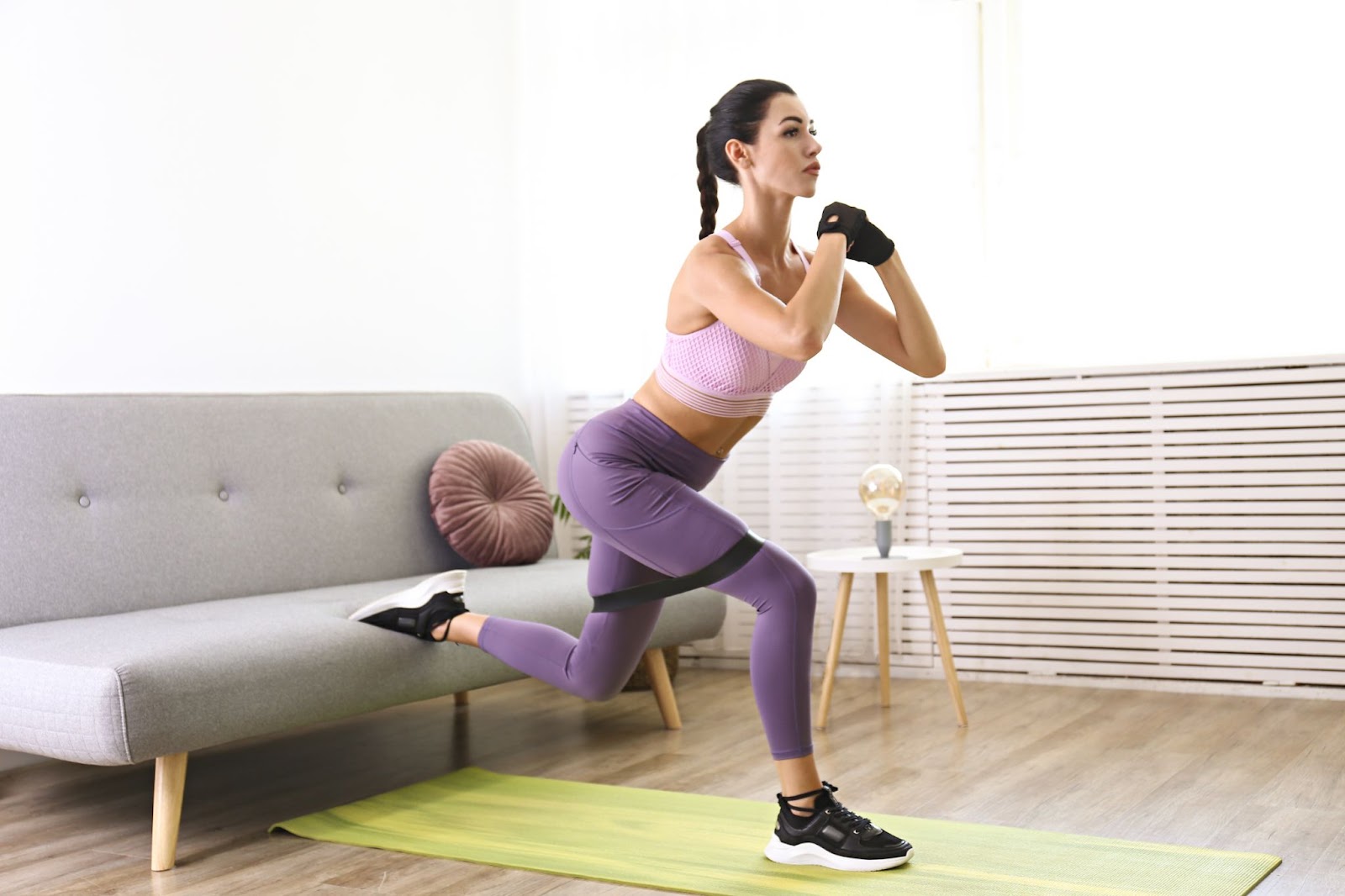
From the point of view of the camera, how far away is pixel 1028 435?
3.97 m

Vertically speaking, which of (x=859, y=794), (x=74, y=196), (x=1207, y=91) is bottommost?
(x=859, y=794)

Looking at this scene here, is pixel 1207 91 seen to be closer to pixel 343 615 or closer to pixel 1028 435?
pixel 1028 435

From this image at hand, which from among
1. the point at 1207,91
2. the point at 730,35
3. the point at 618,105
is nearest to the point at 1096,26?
the point at 1207,91

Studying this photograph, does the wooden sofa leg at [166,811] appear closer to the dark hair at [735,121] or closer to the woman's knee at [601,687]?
the woman's knee at [601,687]

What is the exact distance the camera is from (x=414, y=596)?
270cm

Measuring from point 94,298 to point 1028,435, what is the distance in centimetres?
258

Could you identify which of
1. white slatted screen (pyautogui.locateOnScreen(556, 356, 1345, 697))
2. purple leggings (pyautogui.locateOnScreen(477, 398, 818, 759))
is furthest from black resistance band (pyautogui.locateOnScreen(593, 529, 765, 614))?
white slatted screen (pyautogui.locateOnScreen(556, 356, 1345, 697))

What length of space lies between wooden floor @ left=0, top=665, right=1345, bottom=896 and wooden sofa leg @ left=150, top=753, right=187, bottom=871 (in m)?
0.04

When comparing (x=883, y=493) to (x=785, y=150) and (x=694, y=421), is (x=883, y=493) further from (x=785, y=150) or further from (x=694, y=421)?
(x=785, y=150)

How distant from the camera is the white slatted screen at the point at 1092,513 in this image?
11.9ft

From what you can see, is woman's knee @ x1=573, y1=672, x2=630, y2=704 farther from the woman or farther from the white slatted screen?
the white slatted screen

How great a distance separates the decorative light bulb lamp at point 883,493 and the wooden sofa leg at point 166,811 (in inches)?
72.5

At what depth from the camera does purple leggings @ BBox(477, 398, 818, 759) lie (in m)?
2.10

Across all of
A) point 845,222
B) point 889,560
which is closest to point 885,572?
point 889,560
